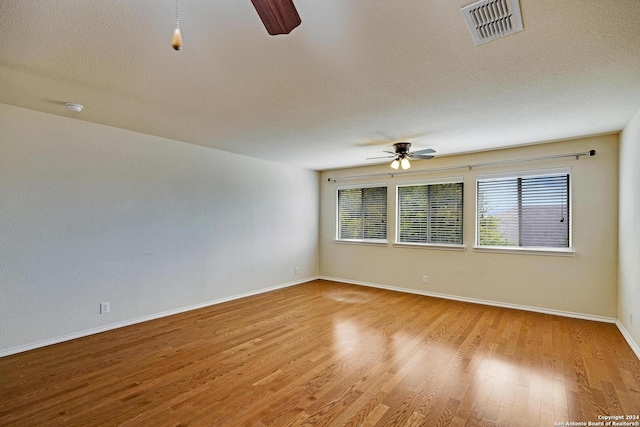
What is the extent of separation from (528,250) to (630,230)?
1276mm

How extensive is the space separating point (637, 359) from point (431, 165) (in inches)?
138

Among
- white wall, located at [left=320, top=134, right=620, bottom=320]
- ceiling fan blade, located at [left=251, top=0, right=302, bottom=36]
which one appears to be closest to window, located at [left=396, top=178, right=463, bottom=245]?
white wall, located at [left=320, top=134, right=620, bottom=320]

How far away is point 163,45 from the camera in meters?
1.96

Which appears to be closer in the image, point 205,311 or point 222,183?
point 205,311

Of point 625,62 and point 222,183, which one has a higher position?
point 625,62

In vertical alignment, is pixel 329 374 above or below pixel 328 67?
below

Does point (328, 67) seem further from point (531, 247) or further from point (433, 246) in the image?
point (531, 247)

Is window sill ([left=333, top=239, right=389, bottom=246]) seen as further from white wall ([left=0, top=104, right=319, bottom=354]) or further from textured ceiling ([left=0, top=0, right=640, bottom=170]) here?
textured ceiling ([left=0, top=0, right=640, bottom=170])

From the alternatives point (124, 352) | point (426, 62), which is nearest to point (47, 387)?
point (124, 352)

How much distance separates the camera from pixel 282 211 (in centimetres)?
603

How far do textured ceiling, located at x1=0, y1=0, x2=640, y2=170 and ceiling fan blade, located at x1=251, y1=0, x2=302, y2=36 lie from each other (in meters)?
0.45

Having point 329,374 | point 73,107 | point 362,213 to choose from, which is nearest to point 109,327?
point 73,107

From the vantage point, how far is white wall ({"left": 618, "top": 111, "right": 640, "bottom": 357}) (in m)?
3.02

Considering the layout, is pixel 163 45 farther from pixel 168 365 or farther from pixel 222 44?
→ pixel 168 365
